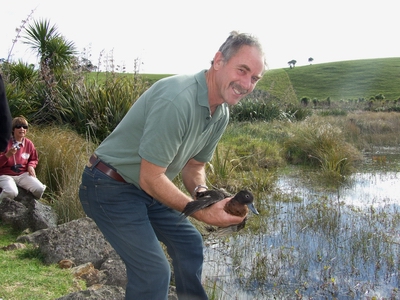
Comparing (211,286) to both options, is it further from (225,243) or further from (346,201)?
(346,201)

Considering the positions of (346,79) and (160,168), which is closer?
(160,168)

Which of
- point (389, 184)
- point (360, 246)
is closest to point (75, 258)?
point (360, 246)

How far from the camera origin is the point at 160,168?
2549mm

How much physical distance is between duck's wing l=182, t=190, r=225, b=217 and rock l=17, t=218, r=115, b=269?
233 centimetres

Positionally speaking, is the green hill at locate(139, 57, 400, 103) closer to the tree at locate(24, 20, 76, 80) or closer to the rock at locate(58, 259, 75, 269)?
the tree at locate(24, 20, 76, 80)

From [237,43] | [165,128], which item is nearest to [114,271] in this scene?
[165,128]

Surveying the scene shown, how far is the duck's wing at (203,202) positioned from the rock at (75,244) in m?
2.33

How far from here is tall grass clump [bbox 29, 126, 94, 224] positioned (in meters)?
5.95

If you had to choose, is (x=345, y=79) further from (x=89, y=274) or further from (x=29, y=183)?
(x=89, y=274)

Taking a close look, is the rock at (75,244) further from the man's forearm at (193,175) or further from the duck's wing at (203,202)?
the duck's wing at (203,202)

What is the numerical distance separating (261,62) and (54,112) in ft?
26.5

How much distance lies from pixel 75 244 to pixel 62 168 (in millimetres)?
2403

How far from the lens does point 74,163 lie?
22.1 ft

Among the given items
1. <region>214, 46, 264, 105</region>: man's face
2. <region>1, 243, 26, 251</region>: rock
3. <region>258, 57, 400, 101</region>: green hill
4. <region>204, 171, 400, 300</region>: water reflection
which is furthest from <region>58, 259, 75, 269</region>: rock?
<region>258, 57, 400, 101</region>: green hill
